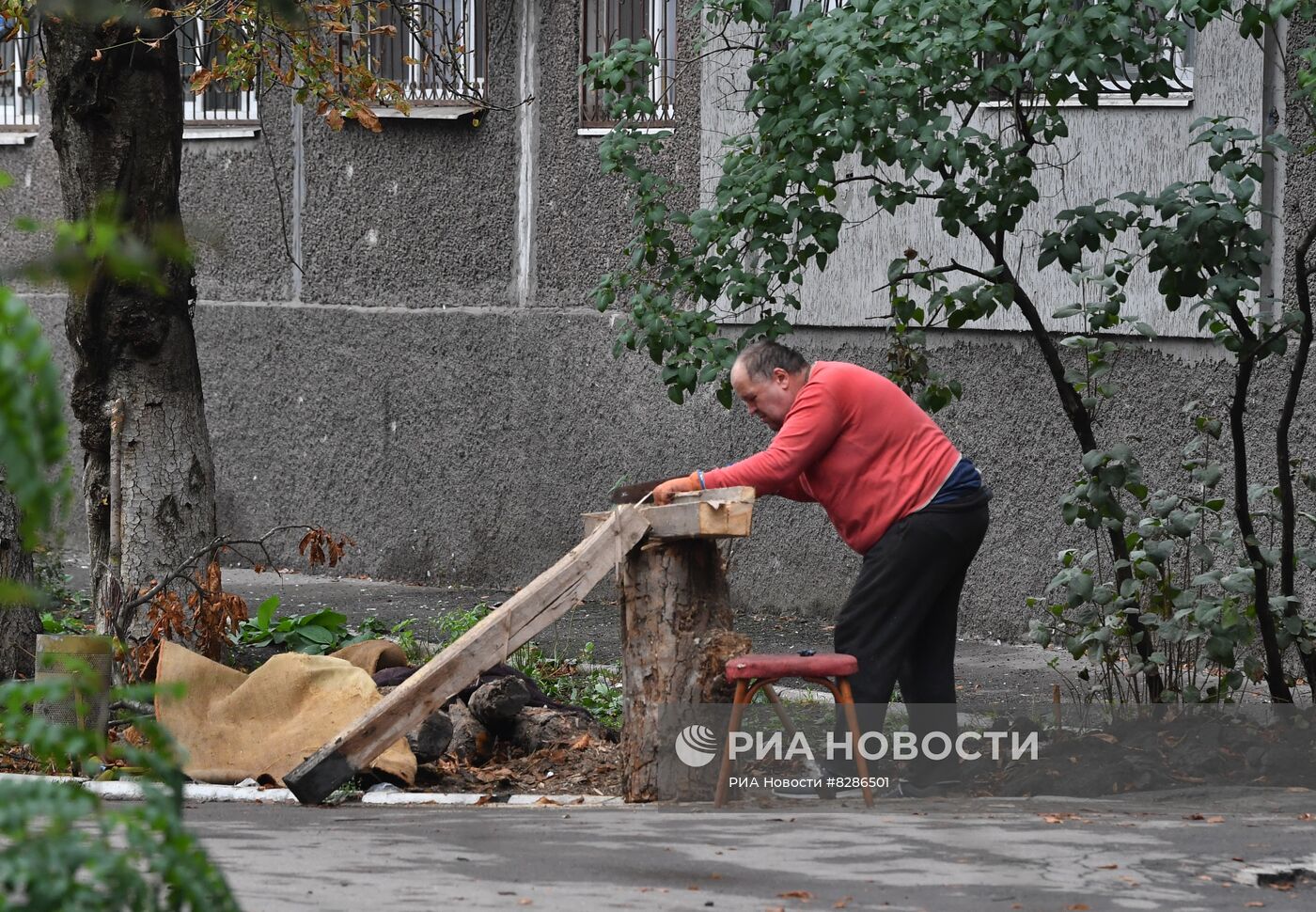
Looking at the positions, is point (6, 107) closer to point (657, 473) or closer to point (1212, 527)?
point (657, 473)

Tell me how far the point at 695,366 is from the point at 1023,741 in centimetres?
177

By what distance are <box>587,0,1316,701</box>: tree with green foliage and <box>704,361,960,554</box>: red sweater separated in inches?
17.5

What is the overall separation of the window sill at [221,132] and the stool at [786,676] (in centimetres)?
830

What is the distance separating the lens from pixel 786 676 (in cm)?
549

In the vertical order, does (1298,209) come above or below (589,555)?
above

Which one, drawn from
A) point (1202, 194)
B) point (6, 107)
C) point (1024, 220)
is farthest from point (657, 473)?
point (6, 107)

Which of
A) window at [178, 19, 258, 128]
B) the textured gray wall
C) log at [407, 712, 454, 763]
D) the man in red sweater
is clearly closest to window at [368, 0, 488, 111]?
the textured gray wall

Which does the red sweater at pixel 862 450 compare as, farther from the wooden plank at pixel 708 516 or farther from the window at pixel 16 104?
the window at pixel 16 104

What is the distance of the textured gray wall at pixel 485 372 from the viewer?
913 cm

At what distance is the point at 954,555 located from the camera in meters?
5.96

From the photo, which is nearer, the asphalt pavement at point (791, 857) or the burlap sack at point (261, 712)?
the asphalt pavement at point (791, 857)

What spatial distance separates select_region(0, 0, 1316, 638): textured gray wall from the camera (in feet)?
30.0

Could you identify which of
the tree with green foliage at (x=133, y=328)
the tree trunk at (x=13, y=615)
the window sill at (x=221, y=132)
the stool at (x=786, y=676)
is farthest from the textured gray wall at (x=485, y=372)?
the tree trunk at (x=13, y=615)

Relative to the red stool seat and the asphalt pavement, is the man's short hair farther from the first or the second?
the asphalt pavement
